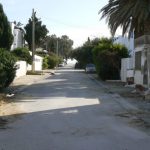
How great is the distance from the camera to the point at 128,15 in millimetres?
31188

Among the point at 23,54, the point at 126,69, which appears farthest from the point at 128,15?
the point at 23,54

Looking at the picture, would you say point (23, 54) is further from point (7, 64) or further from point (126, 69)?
point (7, 64)

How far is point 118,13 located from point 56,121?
1917 cm

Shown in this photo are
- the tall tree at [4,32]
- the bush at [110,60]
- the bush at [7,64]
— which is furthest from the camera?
the bush at [110,60]

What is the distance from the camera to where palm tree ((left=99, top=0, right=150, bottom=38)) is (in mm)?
29688

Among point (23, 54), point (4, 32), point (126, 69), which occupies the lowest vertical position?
point (126, 69)

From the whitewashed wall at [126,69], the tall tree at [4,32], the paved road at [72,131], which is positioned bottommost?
the paved road at [72,131]

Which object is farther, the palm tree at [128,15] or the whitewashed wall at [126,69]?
the whitewashed wall at [126,69]

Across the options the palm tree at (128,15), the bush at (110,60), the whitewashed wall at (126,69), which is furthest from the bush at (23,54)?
the palm tree at (128,15)

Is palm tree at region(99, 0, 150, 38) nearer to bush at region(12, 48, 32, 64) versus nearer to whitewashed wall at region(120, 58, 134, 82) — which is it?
whitewashed wall at region(120, 58, 134, 82)

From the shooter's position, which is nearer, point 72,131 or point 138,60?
point 72,131

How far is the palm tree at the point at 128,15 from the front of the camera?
29688 mm

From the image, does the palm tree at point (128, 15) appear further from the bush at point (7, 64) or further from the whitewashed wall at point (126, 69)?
the bush at point (7, 64)

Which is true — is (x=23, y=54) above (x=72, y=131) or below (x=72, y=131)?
above
